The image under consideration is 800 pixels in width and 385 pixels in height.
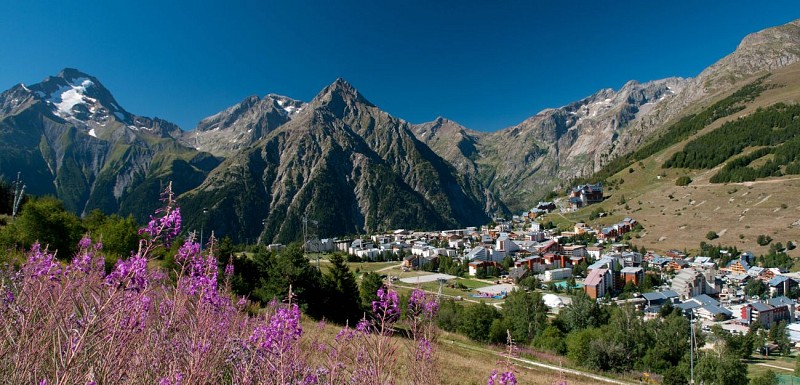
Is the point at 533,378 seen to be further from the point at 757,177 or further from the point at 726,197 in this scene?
the point at 757,177

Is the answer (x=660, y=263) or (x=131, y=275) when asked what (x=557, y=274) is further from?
(x=131, y=275)

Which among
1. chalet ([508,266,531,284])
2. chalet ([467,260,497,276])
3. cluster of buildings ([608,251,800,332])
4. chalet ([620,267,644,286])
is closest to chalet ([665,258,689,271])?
cluster of buildings ([608,251,800,332])

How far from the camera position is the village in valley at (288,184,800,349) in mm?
63688

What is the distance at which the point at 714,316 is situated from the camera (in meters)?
62.8

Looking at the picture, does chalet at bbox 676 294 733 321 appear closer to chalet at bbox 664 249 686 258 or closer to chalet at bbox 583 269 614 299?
chalet at bbox 583 269 614 299

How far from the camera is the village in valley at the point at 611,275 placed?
63688 millimetres

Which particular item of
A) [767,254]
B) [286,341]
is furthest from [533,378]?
[767,254]

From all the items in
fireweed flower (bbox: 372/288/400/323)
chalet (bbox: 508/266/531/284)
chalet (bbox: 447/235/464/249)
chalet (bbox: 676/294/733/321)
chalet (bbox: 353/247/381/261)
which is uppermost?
chalet (bbox: 447/235/464/249)

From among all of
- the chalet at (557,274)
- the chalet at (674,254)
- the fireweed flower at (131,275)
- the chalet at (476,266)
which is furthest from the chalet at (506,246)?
the fireweed flower at (131,275)

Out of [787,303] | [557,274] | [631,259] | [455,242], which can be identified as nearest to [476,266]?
[557,274]

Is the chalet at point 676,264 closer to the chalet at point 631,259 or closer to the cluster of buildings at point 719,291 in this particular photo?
the cluster of buildings at point 719,291

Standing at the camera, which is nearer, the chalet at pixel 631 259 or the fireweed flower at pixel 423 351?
the fireweed flower at pixel 423 351

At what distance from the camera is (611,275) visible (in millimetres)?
80125

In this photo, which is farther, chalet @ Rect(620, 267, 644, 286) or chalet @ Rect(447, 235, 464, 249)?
chalet @ Rect(447, 235, 464, 249)
